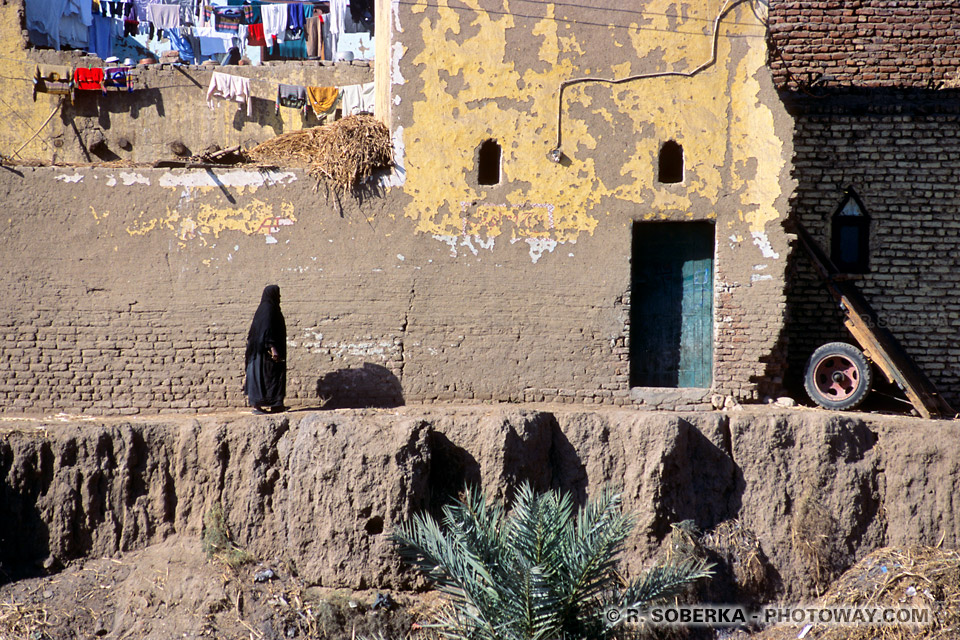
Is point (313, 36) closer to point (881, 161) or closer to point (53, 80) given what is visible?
Result: point (53, 80)

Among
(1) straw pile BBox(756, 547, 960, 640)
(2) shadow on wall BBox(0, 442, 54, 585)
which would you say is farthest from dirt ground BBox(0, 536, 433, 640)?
(1) straw pile BBox(756, 547, 960, 640)

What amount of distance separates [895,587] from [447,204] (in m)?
4.87

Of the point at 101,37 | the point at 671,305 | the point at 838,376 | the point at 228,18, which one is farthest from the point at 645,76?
the point at 101,37

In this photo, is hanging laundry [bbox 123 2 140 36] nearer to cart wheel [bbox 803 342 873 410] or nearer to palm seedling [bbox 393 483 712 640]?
palm seedling [bbox 393 483 712 640]

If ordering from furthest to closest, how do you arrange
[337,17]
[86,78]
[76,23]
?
[337,17] < [76,23] < [86,78]

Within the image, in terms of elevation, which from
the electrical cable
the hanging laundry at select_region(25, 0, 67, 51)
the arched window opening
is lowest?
the arched window opening

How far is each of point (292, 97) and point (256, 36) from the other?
2.89 meters

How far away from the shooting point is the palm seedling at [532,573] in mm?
5910

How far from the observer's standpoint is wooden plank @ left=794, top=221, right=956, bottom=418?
802 centimetres

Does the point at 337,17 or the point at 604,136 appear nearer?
the point at 604,136

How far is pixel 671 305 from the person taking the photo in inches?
329

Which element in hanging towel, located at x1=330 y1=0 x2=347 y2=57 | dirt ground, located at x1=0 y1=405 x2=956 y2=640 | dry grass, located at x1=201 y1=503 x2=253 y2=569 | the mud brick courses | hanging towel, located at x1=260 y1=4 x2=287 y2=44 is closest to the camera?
dirt ground, located at x1=0 y1=405 x2=956 y2=640

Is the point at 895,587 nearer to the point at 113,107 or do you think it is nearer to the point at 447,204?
the point at 447,204

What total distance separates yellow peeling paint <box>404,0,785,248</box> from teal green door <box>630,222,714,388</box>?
266 millimetres
